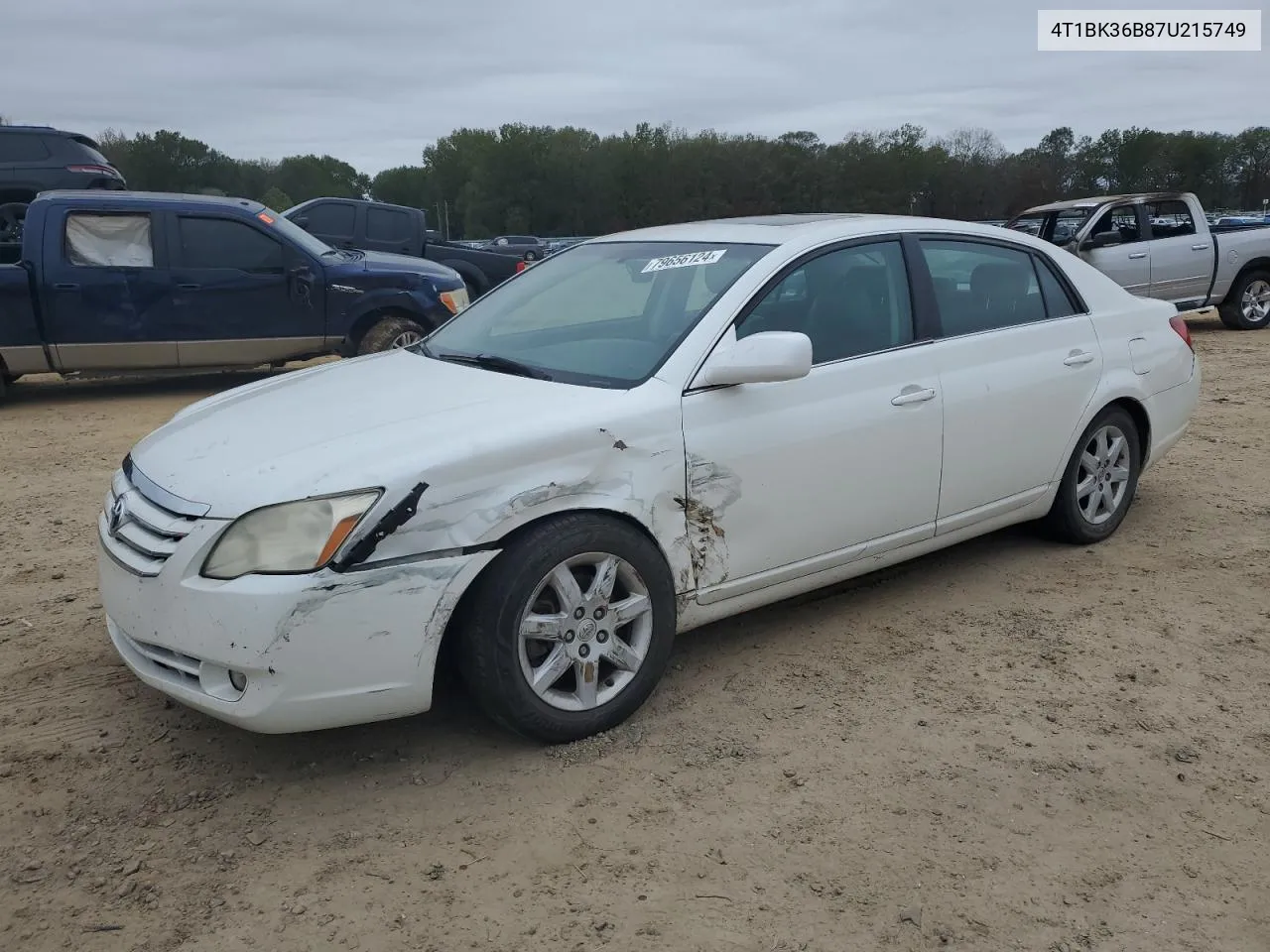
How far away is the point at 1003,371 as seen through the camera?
4418mm

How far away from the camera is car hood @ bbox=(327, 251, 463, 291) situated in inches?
391

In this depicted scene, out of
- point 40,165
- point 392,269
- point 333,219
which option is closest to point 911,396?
point 392,269

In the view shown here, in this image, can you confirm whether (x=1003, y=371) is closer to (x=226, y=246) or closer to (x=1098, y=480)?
(x=1098, y=480)

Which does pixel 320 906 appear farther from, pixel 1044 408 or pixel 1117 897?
pixel 1044 408

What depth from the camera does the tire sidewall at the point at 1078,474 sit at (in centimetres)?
486

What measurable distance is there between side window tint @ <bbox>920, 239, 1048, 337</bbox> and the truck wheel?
10725 millimetres

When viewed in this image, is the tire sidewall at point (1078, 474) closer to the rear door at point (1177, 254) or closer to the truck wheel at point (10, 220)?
the rear door at point (1177, 254)

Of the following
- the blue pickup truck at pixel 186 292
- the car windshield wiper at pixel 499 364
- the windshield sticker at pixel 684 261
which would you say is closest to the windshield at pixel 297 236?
the blue pickup truck at pixel 186 292

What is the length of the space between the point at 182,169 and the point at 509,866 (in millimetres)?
74956

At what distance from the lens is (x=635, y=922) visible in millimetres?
2514

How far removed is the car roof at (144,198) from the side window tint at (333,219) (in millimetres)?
4676

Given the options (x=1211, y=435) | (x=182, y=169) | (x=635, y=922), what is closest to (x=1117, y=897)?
(x=635, y=922)

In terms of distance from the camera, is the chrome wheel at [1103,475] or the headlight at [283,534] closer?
the headlight at [283,534]

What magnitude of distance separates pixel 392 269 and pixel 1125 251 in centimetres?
820
